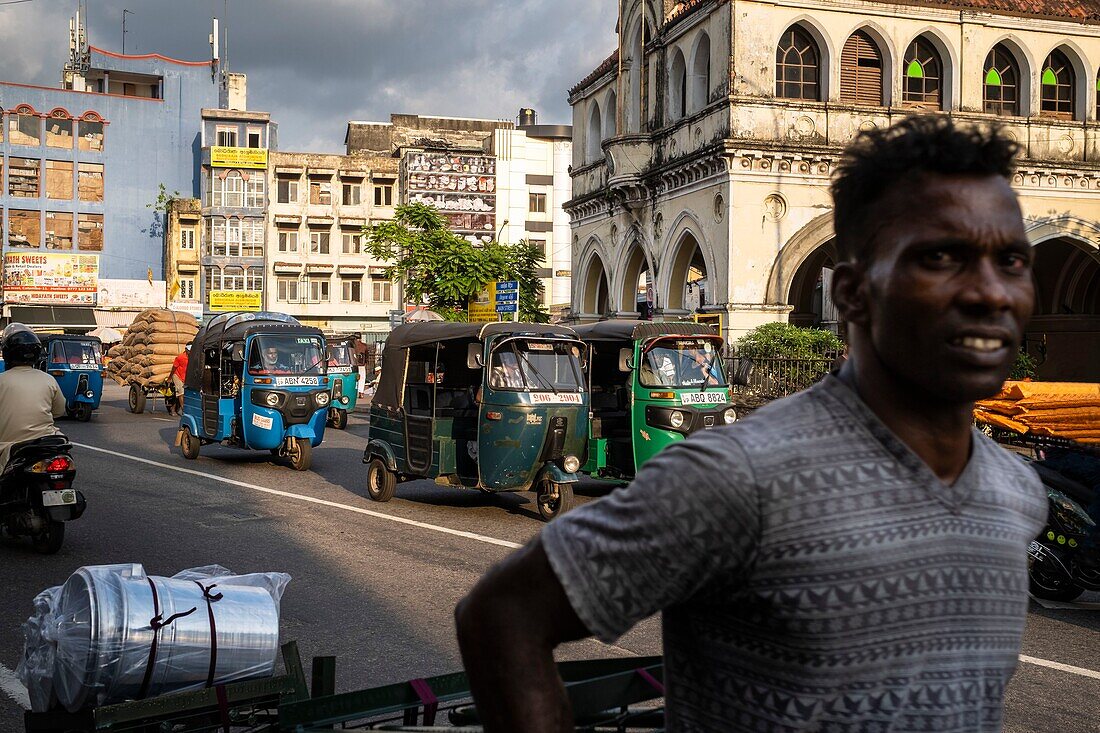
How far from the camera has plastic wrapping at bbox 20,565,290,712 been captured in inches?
138

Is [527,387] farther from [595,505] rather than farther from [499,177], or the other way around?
[499,177]

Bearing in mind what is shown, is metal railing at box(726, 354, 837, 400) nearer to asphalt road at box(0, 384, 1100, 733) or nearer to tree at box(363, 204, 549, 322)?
asphalt road at box(0, 384, 1100, 733)

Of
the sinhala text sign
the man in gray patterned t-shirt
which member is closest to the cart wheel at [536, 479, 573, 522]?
the man in gray patterned t-shirt

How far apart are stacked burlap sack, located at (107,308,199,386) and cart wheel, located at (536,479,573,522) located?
19.9 metres

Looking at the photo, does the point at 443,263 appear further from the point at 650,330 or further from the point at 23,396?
the point at 23,396

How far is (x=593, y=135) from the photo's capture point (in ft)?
121

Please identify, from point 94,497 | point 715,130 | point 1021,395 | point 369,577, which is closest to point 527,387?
point 369,577

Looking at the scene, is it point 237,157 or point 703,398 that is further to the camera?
point 237,157

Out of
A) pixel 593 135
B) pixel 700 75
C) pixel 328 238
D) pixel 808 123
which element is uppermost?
pixel 328 238

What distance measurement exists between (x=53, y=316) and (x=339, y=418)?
46618 millimetres

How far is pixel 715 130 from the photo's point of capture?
2723cm

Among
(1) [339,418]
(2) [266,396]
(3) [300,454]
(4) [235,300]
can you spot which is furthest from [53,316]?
(3) [300,454]

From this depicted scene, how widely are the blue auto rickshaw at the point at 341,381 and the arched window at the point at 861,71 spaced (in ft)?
47.7

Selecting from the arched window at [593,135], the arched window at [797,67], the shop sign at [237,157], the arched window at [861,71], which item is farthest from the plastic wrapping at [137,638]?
the shop sign at [237,157]
